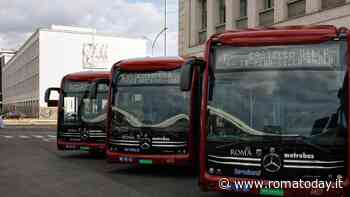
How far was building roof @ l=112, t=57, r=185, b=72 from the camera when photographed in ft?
39.6

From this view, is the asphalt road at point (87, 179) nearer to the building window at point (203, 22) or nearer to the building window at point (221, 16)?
the building window at point (221, 16)

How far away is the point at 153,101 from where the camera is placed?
12047 millimetres

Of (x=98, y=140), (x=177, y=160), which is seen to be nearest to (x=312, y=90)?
(x=177, y=160)

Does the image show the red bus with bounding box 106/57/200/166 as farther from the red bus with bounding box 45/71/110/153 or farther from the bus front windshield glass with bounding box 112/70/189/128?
the red bus with bounding box 45/71/110/153

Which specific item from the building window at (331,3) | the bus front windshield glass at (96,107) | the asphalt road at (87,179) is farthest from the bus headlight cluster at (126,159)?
the building window at (331,3)

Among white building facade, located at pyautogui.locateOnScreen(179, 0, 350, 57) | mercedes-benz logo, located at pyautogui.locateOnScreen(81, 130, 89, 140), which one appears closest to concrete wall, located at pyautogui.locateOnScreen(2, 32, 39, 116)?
white building facade, located at pyautogui.locateOnScreen(179, 0, 350, 57)

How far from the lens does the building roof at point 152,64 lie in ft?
39.6

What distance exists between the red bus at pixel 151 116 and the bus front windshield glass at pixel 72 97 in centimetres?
406

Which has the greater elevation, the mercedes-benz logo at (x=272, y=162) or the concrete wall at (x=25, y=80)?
the concrete wall at (x=25, y=80)

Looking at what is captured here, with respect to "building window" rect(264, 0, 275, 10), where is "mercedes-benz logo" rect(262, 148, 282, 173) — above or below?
below

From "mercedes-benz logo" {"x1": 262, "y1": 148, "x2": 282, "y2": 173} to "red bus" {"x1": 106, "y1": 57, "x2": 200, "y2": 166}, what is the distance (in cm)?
384

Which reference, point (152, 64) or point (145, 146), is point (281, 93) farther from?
point (152, 64)

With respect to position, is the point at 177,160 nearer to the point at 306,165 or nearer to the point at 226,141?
the point at 226,141

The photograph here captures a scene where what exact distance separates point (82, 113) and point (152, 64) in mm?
4705
